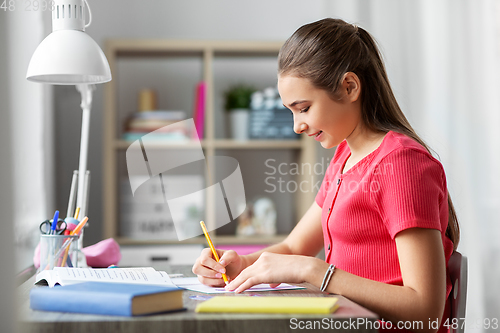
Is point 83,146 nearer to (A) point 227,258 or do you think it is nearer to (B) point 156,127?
(A) point 227,258

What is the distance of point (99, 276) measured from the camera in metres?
0.88

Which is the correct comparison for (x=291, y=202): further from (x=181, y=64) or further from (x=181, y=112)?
(x=181, y=64)

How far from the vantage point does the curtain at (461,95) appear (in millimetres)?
2100

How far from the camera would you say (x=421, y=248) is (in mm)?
843

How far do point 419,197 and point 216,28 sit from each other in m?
1.97

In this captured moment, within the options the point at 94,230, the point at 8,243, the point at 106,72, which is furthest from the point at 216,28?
the point at 8,243

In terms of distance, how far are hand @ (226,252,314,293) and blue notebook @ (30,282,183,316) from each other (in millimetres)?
165

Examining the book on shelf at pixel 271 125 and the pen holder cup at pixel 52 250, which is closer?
the pen holder cup at pixel 52 250

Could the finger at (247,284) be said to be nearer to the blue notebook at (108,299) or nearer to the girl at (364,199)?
the girl at (364,199)

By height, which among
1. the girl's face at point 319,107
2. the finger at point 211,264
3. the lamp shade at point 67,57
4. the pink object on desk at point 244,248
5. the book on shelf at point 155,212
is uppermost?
the lamp shade at point 67,57

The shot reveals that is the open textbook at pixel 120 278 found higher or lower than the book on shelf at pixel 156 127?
lower

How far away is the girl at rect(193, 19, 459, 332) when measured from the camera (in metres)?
0.84

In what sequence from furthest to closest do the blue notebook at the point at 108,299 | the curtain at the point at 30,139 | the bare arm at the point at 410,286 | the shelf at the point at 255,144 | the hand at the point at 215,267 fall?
the shelf at the point at 255,144
the curtain at the point at 30,139
the hand at the point at 215,267
the bare arm at the point at 410,286
the blue notebook at the point at 108,299

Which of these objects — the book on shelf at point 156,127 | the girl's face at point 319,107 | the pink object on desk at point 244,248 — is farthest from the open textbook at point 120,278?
the book on shelf at point 156,127
